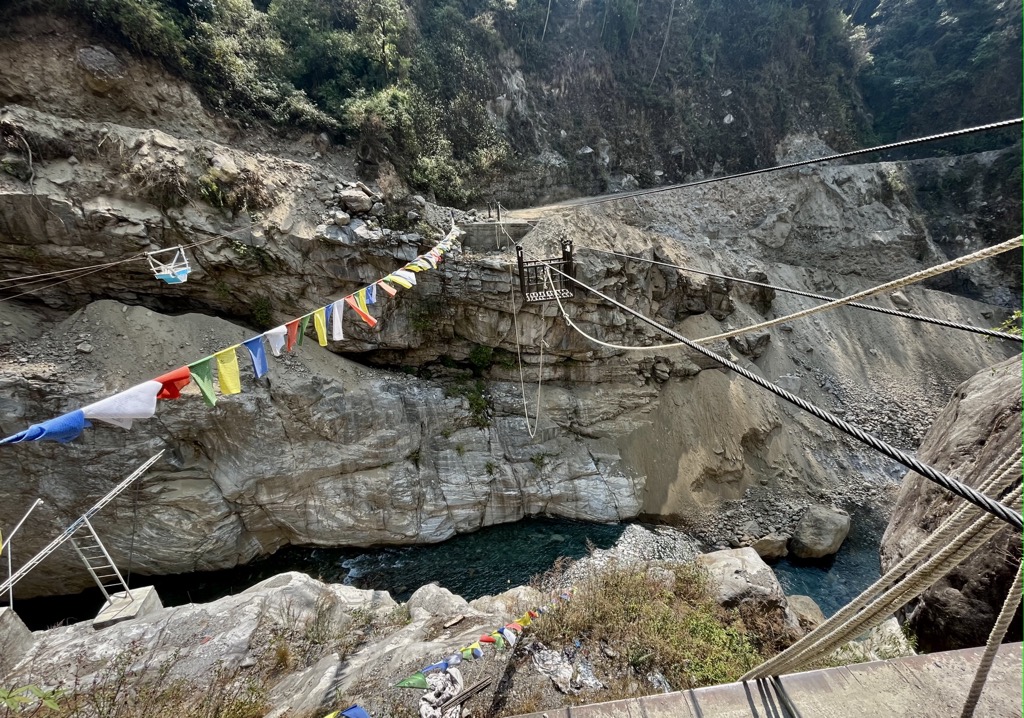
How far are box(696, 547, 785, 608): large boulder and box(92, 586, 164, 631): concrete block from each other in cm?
933

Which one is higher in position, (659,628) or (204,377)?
(204,377)

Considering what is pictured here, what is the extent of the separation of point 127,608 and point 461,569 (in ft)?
22.2

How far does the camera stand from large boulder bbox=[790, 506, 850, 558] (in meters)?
11.0

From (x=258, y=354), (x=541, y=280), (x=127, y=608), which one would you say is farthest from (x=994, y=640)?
(x=541, y=280)

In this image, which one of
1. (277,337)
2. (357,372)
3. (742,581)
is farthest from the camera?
(357,372)

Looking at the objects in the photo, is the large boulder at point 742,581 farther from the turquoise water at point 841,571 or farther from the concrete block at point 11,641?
the concrete block at point 11,641

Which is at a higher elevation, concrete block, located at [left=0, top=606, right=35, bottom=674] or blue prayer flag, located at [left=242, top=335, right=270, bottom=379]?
blue prayer flag, located at [left=242, top=335, right=270, bottom=379]

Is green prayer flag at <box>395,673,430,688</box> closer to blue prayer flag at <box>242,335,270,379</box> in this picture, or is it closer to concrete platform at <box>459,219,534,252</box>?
blue prayer flag at <box>242,335,270,379</box>

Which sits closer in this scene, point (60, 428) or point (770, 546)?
point (60, 428)

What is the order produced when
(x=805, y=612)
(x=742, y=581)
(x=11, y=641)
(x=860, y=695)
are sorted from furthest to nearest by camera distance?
(x=805, y=612) → (x=742, y=581) → (x=11, y=641) → (x=860, y=695)

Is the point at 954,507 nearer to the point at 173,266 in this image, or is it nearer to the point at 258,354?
the point at 258,354

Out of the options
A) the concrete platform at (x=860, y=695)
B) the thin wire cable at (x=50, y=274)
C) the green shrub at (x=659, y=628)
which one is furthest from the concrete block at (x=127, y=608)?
the concrete platform at (x=860, y=695)

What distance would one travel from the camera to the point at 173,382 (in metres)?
4.46

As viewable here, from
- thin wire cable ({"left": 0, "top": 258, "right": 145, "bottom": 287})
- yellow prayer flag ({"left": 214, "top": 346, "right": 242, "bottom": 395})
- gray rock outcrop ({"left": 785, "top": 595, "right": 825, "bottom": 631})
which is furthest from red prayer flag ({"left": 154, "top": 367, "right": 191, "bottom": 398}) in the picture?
gray rock outcrop ({"left": 785, "top": 595, "right": 825, "bottom": 631})
